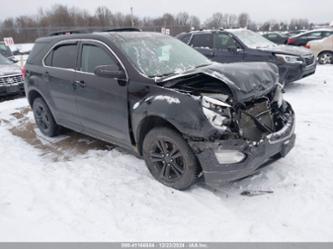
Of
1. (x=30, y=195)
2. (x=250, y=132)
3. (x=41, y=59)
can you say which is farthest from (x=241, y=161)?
(x=41, y=59)

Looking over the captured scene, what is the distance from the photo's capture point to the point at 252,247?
8.16ft

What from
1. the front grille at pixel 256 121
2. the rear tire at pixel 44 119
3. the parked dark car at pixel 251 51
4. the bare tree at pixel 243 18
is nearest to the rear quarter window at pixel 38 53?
the rear tire at pixel 44 119

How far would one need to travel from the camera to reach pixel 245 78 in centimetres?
319

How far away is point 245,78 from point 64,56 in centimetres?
287

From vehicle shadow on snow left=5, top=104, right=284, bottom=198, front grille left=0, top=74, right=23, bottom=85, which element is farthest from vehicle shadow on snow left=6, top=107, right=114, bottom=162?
front grille left=0, top=74, right=23, bottom=85

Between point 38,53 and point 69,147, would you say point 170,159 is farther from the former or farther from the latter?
point 38,53

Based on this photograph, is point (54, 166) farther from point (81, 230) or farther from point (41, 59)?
point (41, 59)

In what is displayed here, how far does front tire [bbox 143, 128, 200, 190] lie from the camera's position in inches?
122

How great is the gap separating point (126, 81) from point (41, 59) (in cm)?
232

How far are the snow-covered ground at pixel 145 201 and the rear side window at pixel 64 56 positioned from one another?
54.1 inches

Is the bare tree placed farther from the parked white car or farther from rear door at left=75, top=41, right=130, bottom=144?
rear door at left=75, top=41, right=130, bottom=144

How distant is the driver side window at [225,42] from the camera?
27.8 ft

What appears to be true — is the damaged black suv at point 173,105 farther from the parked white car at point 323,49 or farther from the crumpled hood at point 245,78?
the parked white car at point 323,49

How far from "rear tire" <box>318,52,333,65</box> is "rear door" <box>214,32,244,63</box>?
19.8 feet
